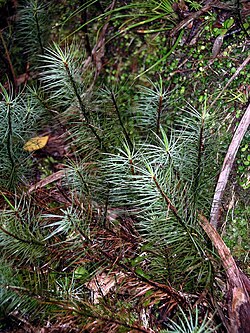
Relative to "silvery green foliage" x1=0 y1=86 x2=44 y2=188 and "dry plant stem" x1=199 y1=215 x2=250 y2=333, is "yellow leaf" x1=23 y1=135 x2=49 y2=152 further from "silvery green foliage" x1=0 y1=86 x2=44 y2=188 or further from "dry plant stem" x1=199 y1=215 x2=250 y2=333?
"dry plant stem" x1=199 y1=215 x2=250 y2=333

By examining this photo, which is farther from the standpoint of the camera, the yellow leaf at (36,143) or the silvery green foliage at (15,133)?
the yellow leaf at (36,143)

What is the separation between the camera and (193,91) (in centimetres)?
195

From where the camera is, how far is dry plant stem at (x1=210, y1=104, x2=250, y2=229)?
5.49ft

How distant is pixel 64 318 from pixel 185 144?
Answer: 691mm

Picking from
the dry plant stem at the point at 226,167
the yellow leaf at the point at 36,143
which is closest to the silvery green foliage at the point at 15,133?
the yellow leaf at the point at 36,143

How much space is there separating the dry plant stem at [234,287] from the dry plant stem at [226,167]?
8 centimetres

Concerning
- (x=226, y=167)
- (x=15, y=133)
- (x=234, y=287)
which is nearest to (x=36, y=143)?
(x=15, y=133)

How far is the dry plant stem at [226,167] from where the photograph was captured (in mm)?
1672

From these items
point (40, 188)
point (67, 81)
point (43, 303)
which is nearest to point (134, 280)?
→ point (43, 303)

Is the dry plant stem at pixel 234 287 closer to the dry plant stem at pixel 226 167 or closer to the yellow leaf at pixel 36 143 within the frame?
the dry plant stem at pixel 226 167

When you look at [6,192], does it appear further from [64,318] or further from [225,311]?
[225,311]

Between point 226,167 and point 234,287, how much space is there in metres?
0.44

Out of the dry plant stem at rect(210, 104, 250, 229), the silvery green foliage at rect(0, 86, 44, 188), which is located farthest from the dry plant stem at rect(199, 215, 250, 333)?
the silvery green foliage at rect(0, 86, 44, 188)

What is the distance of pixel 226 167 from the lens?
1690 millimetres
